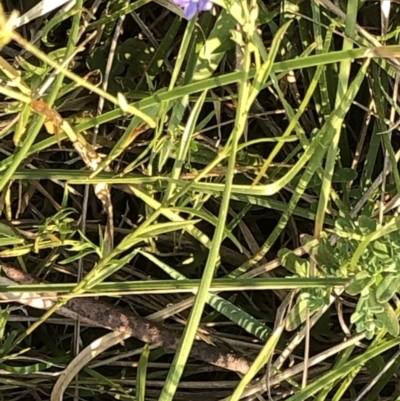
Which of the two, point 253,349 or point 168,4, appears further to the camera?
point 253,349

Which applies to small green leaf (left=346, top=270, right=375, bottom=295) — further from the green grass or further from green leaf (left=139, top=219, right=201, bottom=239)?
green leaf (left=139, top=219, right=201, bottom=239)

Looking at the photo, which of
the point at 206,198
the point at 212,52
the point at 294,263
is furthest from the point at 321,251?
the point at 212,52

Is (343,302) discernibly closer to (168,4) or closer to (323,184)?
(323,184)

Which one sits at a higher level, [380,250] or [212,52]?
[212,52]

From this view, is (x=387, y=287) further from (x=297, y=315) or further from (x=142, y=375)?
(x=142, y=375)

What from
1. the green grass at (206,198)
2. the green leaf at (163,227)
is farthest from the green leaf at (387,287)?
the green leaf at (163,227)

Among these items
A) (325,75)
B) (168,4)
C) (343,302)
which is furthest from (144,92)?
(343,302)

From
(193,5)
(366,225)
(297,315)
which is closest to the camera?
(193,5)
